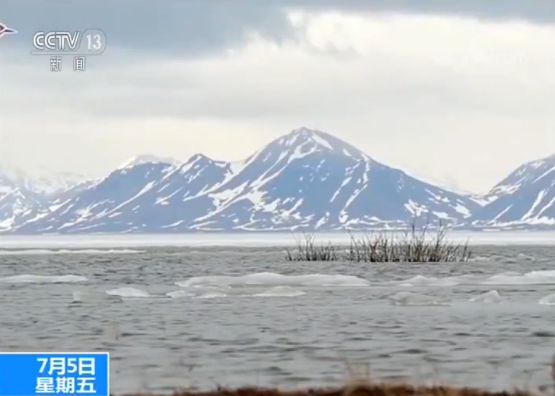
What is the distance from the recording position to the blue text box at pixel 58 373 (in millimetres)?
11695

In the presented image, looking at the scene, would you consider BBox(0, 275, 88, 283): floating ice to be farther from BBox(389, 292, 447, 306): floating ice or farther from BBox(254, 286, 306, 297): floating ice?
BBox(389, 292, 447, 306): floating ice

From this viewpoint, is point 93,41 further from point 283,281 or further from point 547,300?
point 283,281

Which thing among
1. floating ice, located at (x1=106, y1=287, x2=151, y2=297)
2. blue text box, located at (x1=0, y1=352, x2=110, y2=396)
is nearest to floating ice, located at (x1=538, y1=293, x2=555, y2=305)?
floating ice, located at (x1=106, y1=287, x2=151, y2=297)

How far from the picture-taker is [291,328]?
2494 centimetres

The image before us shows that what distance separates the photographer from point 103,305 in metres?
31.9

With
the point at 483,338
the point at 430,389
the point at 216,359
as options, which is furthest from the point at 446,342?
the point at 430,389

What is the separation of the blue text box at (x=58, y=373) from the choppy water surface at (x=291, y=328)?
3.60 m

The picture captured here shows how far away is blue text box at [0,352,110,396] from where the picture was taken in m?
11.7

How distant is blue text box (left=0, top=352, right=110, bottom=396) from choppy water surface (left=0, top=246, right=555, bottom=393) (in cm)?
360

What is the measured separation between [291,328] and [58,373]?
13.4m

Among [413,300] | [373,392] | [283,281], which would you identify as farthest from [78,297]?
[373,392]

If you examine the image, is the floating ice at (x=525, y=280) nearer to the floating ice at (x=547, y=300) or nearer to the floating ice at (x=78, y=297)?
the floating ice at (x=547, y=300)

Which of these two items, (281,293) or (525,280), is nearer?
(281,293)

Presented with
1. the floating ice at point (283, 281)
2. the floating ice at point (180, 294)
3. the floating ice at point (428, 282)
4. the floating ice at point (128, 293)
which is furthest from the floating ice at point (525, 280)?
the floating ice at point (128, 293)
